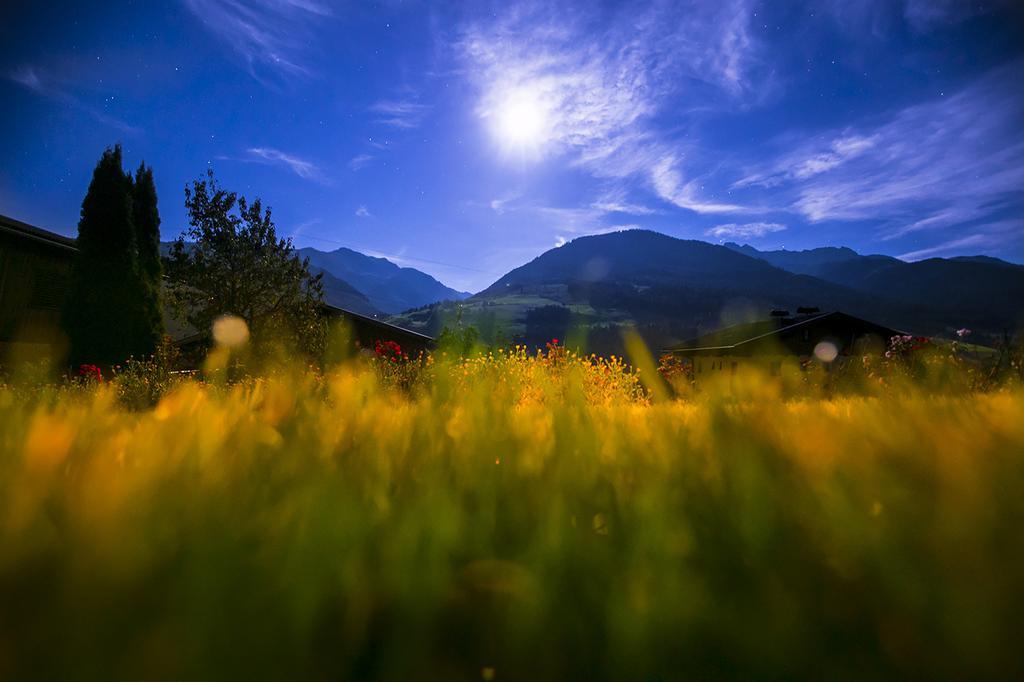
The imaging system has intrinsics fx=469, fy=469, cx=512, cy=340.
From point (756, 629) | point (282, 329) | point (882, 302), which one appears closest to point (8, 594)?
point (756, 629)

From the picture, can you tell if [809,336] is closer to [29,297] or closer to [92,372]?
[92,372]

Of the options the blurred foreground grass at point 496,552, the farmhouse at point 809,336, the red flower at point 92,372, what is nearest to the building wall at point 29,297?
the red flower at point 92,372

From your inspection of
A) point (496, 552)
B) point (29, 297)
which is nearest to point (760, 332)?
point (496, 552)

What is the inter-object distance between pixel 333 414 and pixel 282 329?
53.0 feet

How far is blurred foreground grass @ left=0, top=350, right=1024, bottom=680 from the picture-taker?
0.75m

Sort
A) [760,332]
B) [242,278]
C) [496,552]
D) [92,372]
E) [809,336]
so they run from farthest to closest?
[809,336], [760,332], [242,278], [92,372], [496,552]

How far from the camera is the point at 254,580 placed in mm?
788

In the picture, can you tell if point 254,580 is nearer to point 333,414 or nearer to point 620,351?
point 333,414

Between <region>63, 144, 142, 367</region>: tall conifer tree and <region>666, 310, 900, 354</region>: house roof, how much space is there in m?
25.6

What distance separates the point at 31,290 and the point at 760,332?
32649 mm

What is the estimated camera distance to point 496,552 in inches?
37.1

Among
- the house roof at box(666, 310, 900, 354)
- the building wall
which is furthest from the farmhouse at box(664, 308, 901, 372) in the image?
the building wall

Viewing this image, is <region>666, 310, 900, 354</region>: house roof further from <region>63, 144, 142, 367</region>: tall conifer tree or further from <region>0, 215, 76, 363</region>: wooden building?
<region>0, 215, 76, 363</region>: wooden building

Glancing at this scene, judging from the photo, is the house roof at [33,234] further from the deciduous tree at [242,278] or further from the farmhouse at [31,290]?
the deciduous tree at [242,278]
